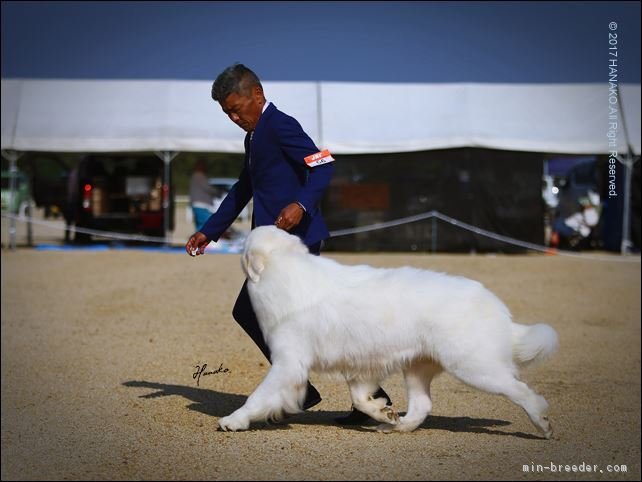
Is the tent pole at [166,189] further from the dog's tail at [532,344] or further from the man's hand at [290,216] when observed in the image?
the dog's tail at [532,344]

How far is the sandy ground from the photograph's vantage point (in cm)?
462

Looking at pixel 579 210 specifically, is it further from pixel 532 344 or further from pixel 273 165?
pixel 273 165

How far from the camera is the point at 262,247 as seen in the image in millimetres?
4926

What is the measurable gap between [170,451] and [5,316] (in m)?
6.99

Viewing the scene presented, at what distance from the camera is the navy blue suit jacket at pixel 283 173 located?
16.8 ft

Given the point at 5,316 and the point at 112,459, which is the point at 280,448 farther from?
the point at 5,316

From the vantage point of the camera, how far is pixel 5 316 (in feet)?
36.3

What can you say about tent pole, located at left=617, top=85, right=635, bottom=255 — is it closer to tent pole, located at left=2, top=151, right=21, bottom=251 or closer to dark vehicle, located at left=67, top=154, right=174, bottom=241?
dark vehicle, located at left=67, top=154, right=174, bottom=241

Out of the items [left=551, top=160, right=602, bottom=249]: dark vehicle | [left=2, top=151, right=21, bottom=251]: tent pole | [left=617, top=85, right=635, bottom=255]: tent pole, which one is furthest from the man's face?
[left=551, top=160, right=602, bottom=249]: dark vehicle

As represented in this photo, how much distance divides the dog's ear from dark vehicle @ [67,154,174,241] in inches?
594

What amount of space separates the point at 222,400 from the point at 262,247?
203cm

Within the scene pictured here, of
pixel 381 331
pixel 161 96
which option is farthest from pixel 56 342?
pixel 161 96

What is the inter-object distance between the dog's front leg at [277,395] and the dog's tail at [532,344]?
1.28 meters

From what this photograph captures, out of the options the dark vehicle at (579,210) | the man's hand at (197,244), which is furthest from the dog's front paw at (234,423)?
the dark vehicle at (579,210)
